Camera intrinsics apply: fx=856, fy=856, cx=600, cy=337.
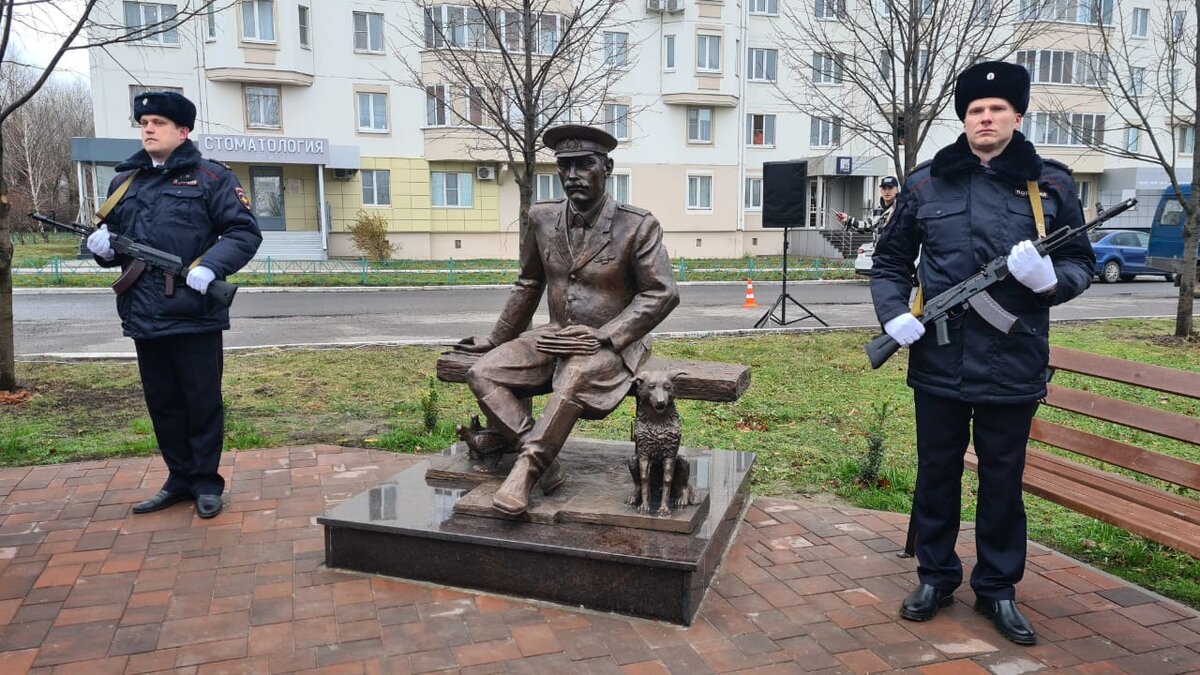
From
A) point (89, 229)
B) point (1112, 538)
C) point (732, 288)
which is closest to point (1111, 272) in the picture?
point (732, 288)

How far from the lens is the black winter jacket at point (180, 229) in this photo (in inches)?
181

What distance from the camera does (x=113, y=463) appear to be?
18.9ft

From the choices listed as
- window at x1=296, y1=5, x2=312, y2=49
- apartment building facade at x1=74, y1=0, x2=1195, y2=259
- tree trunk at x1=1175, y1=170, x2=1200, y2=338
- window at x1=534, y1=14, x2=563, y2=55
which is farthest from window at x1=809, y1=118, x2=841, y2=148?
tree trunk at x1=1175, y1=170, x2=1200, y2=338

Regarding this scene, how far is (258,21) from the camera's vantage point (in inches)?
1071

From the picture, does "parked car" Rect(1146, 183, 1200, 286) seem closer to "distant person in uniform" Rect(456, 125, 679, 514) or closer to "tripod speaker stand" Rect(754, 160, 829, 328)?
"tripod speaker stand" Rect(754, 160, 829, 328)

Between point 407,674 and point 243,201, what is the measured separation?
2979mm

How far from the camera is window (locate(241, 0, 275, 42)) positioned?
26.9 metres

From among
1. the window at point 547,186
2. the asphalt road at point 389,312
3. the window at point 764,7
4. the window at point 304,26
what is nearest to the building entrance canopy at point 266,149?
the window at point 304,26

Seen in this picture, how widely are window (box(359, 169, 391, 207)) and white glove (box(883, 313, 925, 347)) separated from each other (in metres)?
27.8

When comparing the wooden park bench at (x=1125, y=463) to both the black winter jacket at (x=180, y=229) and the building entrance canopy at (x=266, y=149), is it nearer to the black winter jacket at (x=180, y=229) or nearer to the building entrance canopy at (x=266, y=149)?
the black winter jacket at (x=180, y=229)

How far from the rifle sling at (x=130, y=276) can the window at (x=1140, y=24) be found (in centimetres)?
3969

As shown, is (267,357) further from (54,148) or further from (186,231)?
(54,148)

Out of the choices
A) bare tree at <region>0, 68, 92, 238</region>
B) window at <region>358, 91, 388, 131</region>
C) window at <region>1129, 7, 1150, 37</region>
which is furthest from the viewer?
bare tree at <region>0, 68, 92, 238</region>

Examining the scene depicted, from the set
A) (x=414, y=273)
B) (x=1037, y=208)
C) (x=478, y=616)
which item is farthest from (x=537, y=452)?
(x=414, y=273)
